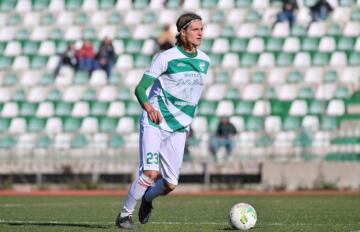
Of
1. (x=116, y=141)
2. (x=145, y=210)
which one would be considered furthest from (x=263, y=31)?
(x=145, y=210)

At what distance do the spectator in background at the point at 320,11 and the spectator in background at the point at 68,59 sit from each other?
281 inches

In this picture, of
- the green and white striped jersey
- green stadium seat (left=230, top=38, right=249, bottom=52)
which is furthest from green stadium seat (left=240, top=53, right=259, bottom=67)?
the green and white striped jersey

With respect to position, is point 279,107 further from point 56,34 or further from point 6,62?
point 6,62

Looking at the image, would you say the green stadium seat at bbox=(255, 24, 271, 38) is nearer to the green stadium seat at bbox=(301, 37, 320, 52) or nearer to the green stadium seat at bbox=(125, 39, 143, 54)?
the green stadium seat at bbox=(301, 37, 320, 52)

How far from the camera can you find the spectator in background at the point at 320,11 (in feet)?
97.0

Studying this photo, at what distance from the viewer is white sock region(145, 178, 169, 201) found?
10875 mm

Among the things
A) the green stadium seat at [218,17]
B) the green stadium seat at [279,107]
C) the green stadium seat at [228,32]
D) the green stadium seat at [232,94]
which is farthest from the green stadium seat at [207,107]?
the green stadium seat at [218,17]

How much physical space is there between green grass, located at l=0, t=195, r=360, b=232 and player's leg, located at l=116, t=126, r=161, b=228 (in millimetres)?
350

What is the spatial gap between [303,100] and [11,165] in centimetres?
790

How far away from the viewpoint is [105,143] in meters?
24.7

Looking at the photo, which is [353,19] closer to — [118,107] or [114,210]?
[118,107]

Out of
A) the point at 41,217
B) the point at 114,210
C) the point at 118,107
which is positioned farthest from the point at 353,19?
the point at 41,217

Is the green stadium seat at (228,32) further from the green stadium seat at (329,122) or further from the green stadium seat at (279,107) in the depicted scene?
the green stadium seat at (329,122)

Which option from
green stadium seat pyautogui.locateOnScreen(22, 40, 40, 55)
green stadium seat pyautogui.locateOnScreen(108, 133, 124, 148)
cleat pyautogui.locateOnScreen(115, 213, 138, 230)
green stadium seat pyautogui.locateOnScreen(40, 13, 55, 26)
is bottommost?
green stadium seat pyautogui.locateOnScreen(108, 133, 124, 148)
